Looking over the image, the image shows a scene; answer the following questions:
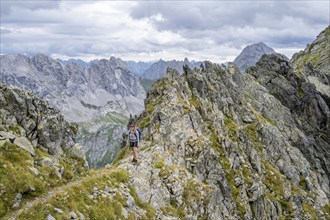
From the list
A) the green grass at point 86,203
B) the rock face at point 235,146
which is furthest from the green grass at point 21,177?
the rock face at point 235,146

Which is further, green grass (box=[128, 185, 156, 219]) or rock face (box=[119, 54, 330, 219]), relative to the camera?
rock face (box=[119, 54, 330, 219])

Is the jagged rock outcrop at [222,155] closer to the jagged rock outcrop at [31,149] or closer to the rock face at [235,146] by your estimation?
the rock face at [235,146]

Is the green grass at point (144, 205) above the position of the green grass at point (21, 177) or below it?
below

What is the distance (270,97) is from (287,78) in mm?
15279

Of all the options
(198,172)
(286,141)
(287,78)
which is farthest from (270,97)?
(198,172)

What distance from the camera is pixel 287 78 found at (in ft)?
394

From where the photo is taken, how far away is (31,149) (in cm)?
2712

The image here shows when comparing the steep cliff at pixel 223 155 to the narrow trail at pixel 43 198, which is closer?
the narrow trail at pixel 43 198

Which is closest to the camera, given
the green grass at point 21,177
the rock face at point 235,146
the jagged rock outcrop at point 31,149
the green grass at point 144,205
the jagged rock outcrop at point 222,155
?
the green grass at point 21,177

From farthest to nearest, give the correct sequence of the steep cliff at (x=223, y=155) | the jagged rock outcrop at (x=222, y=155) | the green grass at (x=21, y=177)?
1. the steep cliff at (x=223, y=155)
2. the jagged rock outcrop at (x=222, y=155)
3. the green grass at (x=21, y=177)

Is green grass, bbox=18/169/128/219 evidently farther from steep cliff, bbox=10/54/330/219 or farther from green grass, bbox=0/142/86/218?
green grass, bbox=0/142/86/218

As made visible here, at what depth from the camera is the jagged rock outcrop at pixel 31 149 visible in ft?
74.5

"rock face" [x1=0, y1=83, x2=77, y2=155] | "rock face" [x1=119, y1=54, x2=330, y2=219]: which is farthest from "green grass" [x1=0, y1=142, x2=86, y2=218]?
"rock face" [x1=119, y1=54, x2=330, y2=219]

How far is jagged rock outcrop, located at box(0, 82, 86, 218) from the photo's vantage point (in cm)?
2270
